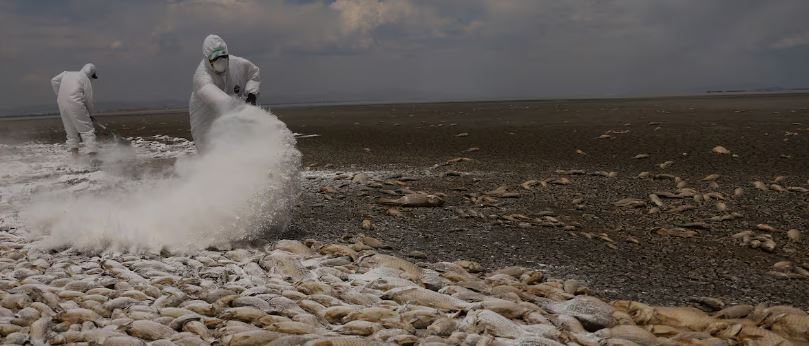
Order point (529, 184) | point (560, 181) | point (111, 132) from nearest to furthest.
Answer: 1. point (529, 184)
2. point (560, 181)
3. point (111, 132)

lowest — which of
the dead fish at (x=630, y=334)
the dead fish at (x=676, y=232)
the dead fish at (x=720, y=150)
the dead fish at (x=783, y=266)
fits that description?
the dead fish at (x=783, y=266)

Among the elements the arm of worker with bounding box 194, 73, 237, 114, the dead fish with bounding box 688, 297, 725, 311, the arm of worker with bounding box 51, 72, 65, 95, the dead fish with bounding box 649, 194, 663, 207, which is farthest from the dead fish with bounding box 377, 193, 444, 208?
the arm of worker with bounding box 51, 72, 65, 95

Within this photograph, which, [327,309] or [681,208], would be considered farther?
[681,208]

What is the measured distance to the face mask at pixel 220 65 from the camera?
24.9 feet

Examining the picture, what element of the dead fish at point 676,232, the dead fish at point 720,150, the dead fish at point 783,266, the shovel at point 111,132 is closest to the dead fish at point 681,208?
the dead fish at point 676,232

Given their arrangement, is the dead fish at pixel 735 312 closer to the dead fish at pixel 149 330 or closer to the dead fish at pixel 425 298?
the dead fish at pixel 425 298

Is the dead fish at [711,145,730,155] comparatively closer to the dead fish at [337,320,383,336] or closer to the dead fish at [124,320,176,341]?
the dead fish at [337,320,383,336]

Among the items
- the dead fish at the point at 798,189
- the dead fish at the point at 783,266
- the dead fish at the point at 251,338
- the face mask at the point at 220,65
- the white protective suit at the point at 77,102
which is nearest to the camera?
the dead fish at the point at 251,338

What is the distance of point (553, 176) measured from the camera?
1175 centimetres

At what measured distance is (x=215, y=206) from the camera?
6832mm

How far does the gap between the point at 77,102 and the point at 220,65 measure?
879 centimetres

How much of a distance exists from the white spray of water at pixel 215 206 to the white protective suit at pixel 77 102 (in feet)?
25.3

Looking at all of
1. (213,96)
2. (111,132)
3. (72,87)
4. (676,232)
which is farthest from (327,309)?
(111,132)

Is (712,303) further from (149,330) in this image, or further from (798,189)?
(798,189)
